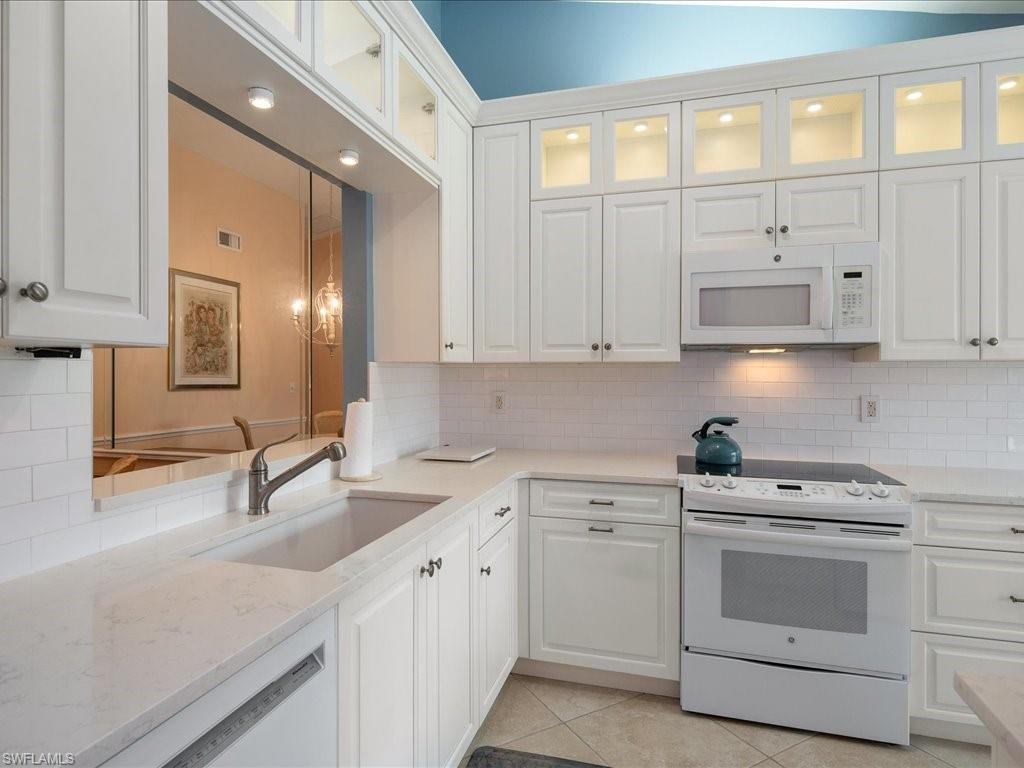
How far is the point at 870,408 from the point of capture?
8.52 ft

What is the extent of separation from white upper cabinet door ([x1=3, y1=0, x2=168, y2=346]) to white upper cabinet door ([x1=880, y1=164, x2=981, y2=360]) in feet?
8.39

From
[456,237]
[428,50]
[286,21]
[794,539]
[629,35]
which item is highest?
[629,35]

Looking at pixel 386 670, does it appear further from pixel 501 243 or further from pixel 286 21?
pixel 501 243

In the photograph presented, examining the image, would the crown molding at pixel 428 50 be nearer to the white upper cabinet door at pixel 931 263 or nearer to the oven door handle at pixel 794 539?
the white upper cabinet door at pixel 931 263

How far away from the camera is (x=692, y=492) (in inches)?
84.3

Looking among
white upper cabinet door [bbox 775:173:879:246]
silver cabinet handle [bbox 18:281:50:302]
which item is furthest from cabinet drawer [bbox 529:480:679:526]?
silver cabinet handle [bbox 18:281:50:302]

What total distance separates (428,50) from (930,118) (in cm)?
211

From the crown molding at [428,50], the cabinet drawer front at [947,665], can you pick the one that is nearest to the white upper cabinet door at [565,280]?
the crown molding at [428,50]

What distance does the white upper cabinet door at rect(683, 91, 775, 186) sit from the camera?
241cm

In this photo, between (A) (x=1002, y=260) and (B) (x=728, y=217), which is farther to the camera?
(B) (x=728, y=217)

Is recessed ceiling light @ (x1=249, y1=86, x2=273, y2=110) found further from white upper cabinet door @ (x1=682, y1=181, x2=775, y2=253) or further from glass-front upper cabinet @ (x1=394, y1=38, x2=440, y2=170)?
white upper cabinet door @ (x1=682, y1=181, x2=775, y2=253)

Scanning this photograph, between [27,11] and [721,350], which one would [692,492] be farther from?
[27,11]

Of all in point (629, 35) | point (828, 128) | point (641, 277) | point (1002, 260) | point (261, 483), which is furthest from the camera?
point (629, 35)

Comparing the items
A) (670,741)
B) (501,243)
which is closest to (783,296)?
(501,243)
